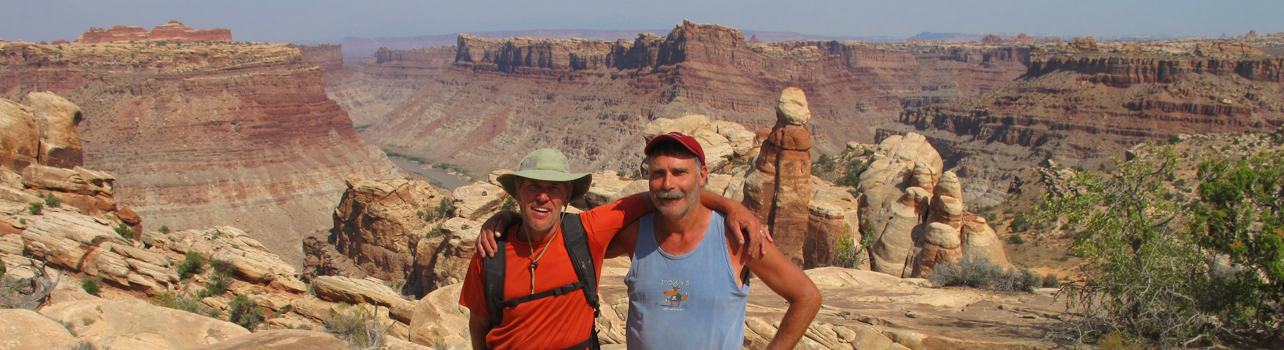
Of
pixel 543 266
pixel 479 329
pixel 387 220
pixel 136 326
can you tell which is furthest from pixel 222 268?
pixel 543 266

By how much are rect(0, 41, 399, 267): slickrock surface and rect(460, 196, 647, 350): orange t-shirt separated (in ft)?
153

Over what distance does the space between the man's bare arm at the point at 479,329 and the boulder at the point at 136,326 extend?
520 centimetres

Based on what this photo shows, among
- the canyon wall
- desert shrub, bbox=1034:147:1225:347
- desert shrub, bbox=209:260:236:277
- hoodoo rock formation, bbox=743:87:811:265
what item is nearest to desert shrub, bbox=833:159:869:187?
hoodoo rock formation, bbox=743:87:811:265

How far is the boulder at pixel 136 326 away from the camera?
7.44m

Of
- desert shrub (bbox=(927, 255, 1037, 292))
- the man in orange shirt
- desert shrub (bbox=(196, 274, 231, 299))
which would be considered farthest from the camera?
desert shrub (bbox=(196, 274, 231, 299))

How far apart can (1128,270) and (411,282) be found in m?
19.4

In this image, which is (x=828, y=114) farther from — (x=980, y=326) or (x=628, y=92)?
(x=980, y=326)

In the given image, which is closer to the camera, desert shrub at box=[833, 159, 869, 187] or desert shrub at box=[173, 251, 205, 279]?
desert shrub at box=[173, 251, 205, 279]

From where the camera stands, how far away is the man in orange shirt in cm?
400

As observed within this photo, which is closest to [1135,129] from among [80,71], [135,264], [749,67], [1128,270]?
[749,67]

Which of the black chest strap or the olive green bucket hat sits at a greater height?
the olive green bucket hat

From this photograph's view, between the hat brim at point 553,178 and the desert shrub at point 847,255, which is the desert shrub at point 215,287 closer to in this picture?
the hat brim at point 553,178

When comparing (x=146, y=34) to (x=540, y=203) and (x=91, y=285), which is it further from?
(x=540, y=203)

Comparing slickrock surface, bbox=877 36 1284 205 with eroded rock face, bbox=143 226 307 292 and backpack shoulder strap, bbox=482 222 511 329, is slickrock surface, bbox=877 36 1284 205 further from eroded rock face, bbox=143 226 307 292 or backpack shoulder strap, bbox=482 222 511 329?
backpack shoulder strap, bbox=482 222 511 329
